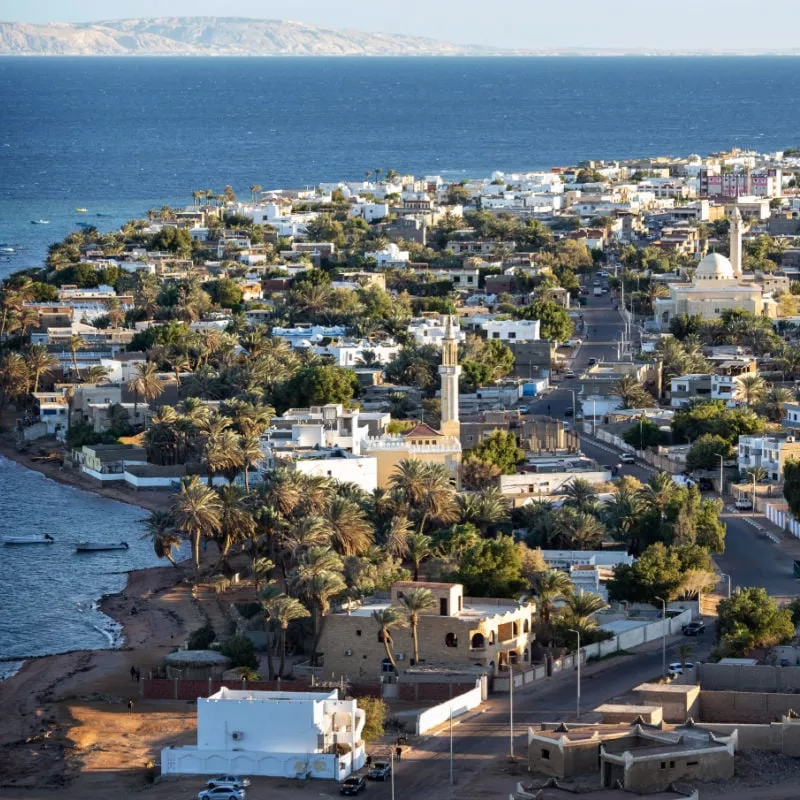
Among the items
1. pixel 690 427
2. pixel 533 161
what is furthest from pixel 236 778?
pixel 533 161

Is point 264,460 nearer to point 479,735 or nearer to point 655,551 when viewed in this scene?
point 655,551

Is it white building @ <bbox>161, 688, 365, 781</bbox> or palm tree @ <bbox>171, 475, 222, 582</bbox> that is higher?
palm tree @ <bbox>171, 475, 222, 582</bbox>

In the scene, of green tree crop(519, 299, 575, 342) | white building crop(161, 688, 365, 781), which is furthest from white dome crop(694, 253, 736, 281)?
white building crop(161, 688, 365, 781)

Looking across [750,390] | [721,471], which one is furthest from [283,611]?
[750,390]

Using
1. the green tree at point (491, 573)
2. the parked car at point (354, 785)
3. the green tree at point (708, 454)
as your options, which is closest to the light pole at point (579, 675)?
the green tree at point (491, 573)

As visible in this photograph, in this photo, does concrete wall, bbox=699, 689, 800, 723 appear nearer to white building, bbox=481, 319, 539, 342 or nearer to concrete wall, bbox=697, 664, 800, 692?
concrete wall, bbox=697, 664, 800, 692

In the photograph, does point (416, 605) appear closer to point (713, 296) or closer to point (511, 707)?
point (511, 707)

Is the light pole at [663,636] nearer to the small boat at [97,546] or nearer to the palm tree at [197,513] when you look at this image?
the palm tree at [197,513]
